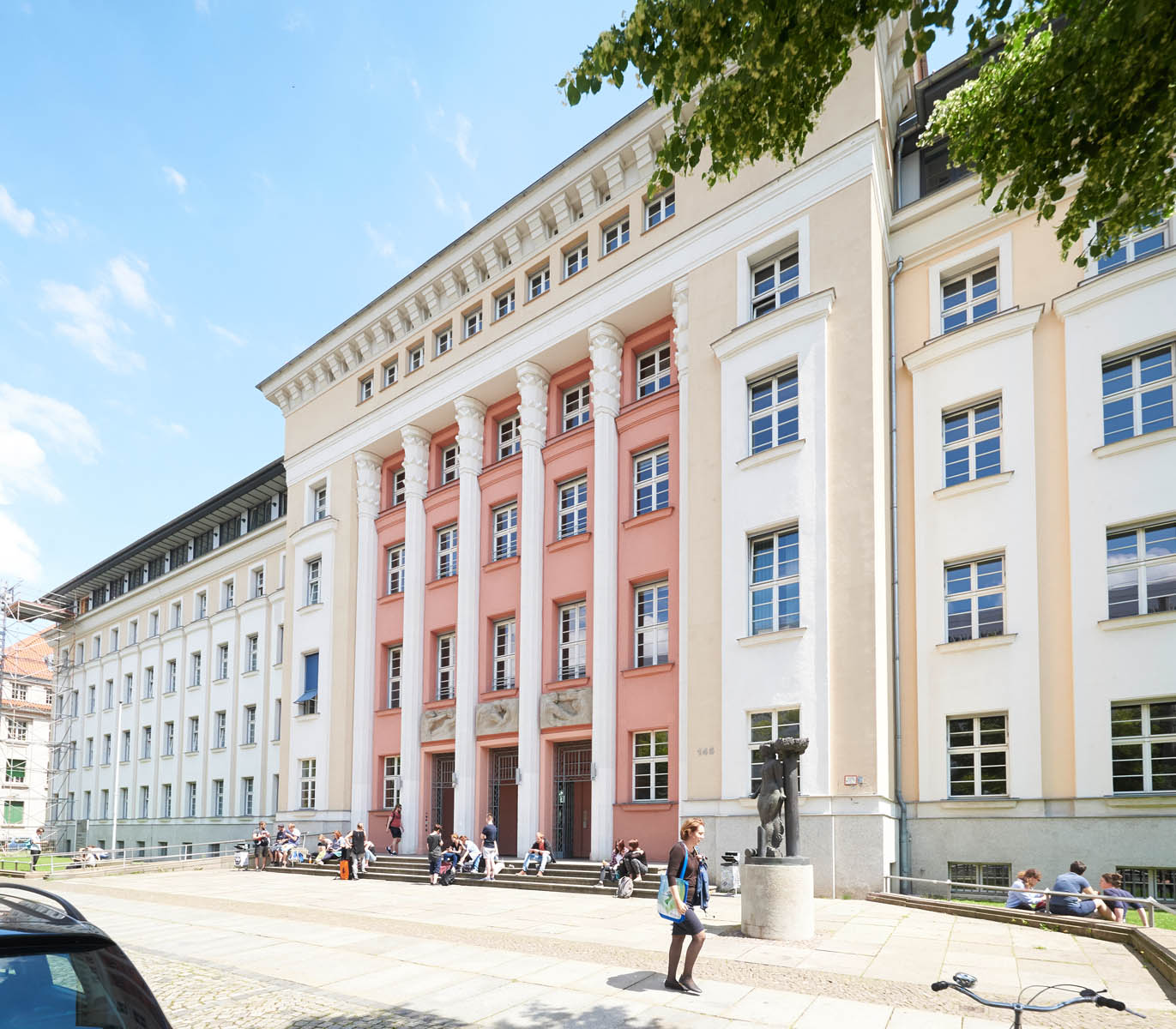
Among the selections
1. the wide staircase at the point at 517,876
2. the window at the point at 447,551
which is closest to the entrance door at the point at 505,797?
the wide staircase at the point at 517,876

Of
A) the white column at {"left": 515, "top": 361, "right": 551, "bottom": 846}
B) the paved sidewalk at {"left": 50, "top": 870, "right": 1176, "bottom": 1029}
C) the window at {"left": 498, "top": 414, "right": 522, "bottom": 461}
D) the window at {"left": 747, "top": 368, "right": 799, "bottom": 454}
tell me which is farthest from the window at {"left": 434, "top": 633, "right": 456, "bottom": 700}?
the window at {"left": 747, "top": 368, "right": 799, "bottom": 454}

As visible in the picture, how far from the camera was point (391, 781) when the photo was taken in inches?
1272

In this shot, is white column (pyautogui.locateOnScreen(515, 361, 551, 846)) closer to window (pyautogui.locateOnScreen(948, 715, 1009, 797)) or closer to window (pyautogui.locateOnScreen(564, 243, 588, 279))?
window (pyautogui.locateOnScreen(564, 243, 588, 279))

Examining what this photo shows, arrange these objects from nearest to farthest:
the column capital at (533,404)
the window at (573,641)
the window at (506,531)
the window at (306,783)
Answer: the window at (573,641) → the column capital at (533,404) → the window at (506,531) → the window at (306,783)

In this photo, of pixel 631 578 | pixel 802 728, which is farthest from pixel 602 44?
pixel 631 578

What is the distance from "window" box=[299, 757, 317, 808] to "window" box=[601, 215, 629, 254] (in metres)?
20.1

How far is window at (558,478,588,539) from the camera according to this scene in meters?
28.1

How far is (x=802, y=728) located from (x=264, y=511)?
3120 cm

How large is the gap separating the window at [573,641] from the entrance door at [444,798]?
6026mm

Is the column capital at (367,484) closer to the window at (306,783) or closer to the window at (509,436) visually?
the window at (509,436)

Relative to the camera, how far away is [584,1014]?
9391 mm

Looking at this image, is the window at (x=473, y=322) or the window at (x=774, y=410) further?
the window at (x=473, y=322)

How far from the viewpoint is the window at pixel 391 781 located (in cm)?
3198

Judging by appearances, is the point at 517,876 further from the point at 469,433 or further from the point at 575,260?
the point at 575,260
